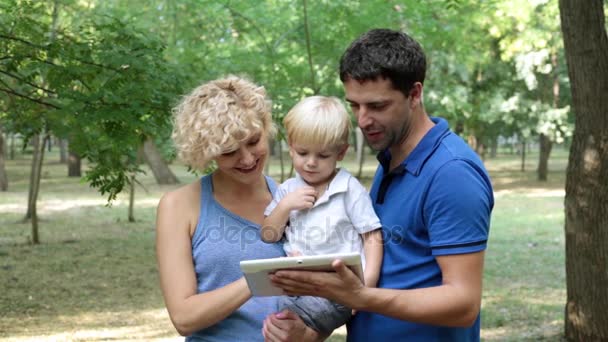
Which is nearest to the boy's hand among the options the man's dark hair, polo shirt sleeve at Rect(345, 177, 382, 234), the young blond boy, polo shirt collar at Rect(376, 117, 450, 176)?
the young blond boy

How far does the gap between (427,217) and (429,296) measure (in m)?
0.24

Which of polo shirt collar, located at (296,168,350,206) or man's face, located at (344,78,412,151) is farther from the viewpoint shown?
polo shirt collar, located at (296,168,350,206)

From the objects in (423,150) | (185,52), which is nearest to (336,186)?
(423,150)

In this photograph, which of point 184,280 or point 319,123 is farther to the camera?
point 319,123

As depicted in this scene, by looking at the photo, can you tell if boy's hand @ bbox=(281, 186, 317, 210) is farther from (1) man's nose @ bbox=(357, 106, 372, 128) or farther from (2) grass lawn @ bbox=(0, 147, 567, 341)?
(2) grass lawn @ bbox=(0, 147, 567, 341)

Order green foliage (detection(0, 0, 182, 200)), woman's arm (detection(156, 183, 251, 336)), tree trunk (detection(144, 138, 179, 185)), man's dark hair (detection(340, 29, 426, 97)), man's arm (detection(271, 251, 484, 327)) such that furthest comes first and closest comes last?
tree trunk (detection(144, 138, 179, 185)), green foliage (detection(0, 0, 182, 200)), woman's arm (detection(156, 183, 251, 336)), man's dark hair (detection(340, 29, 426, 97)), man's arm (detection(271, 251, 484, 327))

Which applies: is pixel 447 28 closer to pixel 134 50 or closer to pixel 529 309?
pixel 529 309

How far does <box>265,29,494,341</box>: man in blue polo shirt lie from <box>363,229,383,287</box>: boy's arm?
2cm

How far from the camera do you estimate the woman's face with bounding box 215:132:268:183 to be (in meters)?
2.89

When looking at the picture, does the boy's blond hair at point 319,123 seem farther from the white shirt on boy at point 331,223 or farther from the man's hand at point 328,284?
the man's hand at point 328,284

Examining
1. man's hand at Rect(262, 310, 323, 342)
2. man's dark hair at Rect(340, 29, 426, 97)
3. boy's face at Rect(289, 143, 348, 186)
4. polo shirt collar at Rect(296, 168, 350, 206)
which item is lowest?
Answer: man's hand at Rect(262, 310, 323, 342)

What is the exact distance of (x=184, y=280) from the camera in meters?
2.83

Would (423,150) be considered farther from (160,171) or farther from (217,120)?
(160,171)

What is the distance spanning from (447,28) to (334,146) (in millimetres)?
12542
